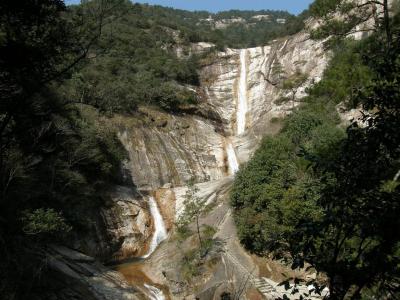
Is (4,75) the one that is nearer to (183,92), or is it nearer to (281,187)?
(281,187)

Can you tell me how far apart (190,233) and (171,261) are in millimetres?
2071

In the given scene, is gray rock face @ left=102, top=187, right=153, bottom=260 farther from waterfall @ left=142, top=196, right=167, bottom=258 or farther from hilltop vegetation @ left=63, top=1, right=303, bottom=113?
hilltop vegetation @ left=63, top=1, right=303, bottom=113

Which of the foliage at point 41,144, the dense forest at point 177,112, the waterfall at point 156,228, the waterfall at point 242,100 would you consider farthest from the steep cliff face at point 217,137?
the foliage at point 41,144

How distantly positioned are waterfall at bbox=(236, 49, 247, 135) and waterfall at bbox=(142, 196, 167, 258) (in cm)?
1715

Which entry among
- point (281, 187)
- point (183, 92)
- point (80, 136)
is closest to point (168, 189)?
point (80, 136)

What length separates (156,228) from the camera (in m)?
25.9

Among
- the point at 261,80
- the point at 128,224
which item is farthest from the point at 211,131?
the point at 128,224

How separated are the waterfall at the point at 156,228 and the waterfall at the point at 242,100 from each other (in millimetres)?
17149

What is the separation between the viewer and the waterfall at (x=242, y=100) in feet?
142

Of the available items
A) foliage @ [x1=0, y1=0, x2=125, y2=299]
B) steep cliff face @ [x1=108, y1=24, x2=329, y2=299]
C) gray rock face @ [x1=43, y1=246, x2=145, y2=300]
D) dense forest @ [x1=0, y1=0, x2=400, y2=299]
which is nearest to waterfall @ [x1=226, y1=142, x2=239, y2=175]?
steep cliff face @ [x1=108, y1=24, x2=329, y2=299]

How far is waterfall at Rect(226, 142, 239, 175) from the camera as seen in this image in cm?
3490

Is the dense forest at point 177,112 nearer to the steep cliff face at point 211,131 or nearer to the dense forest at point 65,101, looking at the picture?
the dense forest at point 65,101

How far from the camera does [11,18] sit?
292 inches

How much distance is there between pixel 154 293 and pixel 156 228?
818 cm
